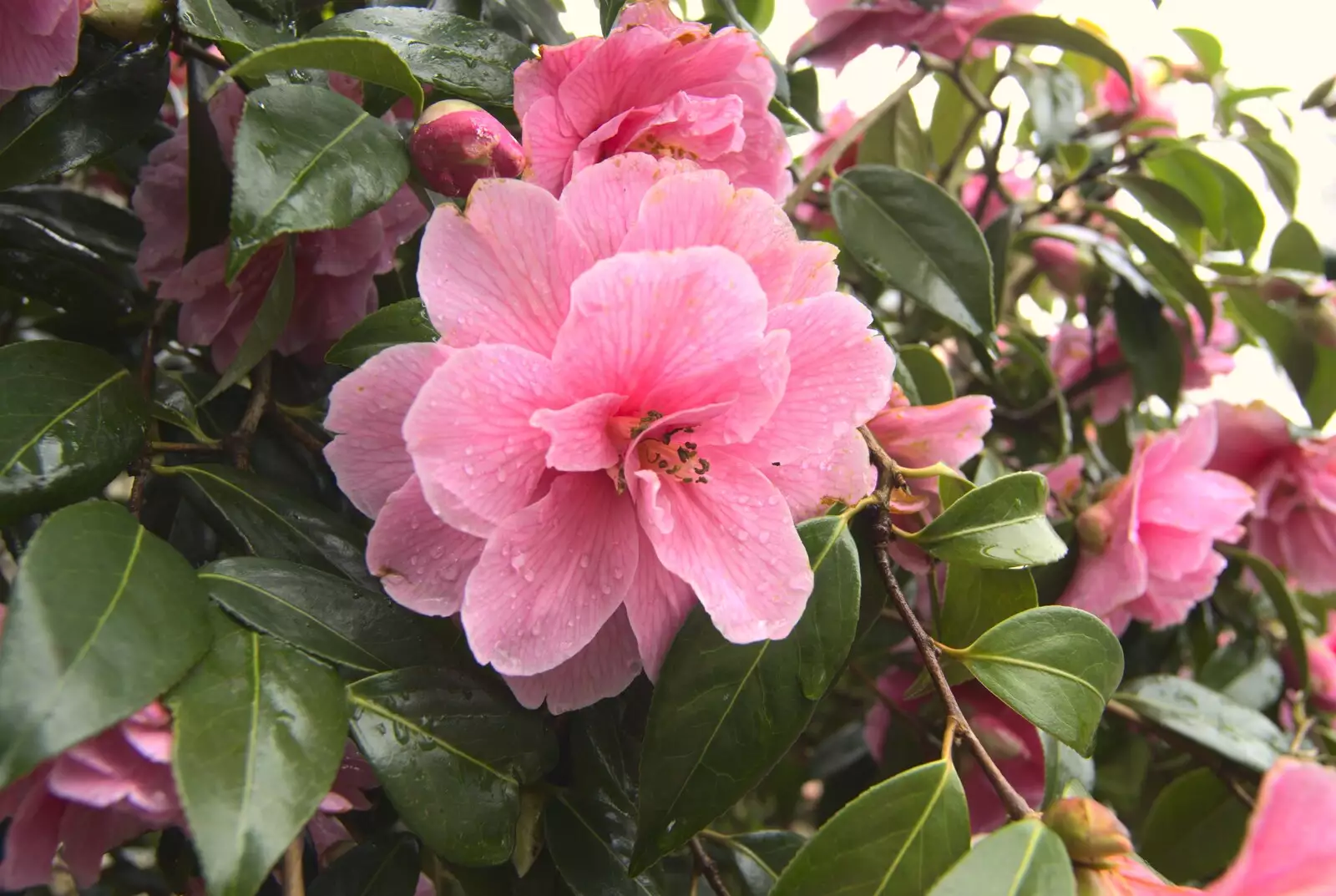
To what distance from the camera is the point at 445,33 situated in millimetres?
520

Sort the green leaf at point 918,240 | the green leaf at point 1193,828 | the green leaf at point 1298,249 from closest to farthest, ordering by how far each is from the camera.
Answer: the green leaf at point 918,240
the green leaf at point 1193,828
the green leaf at point 1298,249

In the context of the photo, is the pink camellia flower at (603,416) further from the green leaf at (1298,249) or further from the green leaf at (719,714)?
the green leaf at (1298,249)

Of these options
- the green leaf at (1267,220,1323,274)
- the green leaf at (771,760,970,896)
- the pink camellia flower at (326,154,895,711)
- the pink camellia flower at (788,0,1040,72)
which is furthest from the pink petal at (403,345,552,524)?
the green leaf at (1267,220,1323,274)

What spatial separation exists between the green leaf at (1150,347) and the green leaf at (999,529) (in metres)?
0.53

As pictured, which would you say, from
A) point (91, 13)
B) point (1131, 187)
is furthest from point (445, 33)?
point (1131, 187)

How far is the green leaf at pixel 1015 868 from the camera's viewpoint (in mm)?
376

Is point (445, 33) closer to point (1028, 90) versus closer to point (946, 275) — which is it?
point (946, 275)

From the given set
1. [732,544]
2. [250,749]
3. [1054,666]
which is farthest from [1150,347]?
[250,749]

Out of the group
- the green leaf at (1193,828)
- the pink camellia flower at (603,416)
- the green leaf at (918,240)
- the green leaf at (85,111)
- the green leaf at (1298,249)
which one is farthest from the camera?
the green leaf at (1298,249)

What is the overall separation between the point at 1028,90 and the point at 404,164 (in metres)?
0.81

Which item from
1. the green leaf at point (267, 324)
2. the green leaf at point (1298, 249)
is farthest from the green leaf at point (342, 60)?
the green leaf at point (1298, 249)

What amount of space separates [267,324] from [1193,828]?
0.92m

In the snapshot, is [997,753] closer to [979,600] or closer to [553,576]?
[979,600]

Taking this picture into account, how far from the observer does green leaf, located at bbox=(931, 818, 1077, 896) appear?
38 centimetres
